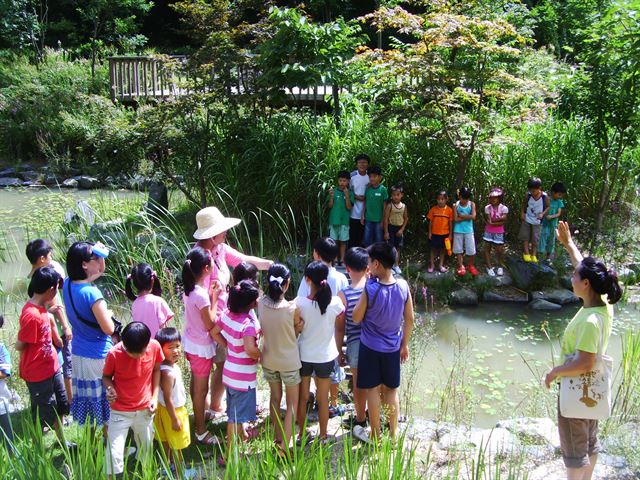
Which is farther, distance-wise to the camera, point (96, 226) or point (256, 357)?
point (96, 226)

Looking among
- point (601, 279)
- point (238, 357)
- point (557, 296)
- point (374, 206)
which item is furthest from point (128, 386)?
point (557, 296)

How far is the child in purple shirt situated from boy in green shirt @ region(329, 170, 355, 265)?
3.50 metres

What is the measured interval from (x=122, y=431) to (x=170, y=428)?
27 cm

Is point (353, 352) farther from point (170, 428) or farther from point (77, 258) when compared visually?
point (77, 258)

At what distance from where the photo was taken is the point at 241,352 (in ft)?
11.9

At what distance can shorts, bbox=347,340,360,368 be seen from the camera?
4.04 metres

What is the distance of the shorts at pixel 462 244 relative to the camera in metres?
7.44

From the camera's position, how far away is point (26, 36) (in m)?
18.1

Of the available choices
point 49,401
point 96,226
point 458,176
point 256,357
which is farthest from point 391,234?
point 49,401

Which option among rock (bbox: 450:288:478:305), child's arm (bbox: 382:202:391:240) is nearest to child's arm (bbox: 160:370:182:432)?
child's arm (bbox: 382:202:391:240)

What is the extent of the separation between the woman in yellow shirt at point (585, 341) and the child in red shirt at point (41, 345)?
8.97ft

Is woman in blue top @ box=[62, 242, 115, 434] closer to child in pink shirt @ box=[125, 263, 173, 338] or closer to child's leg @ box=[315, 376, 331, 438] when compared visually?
child in pink shirt @ box=[125, 263, 173, 338]

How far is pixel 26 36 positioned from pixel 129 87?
20.0 ft

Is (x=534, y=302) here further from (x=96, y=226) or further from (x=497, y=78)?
(x=96, y=226)
